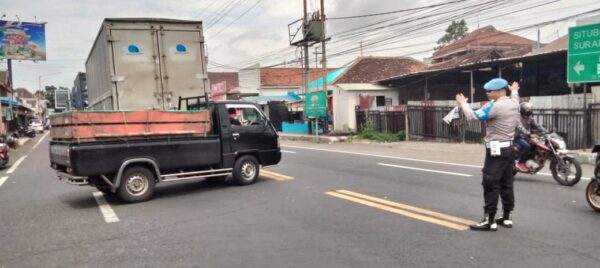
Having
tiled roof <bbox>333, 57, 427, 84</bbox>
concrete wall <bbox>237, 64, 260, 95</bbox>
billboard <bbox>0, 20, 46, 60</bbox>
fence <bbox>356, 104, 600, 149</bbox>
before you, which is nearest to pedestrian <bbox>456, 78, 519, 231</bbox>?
fence <bbox>356, 104, 600, 149</bbox>

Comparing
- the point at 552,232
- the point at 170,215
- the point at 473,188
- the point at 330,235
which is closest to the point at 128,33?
the point at 170,215

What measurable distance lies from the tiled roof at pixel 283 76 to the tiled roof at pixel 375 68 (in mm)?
14767

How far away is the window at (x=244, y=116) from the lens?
32.6 feet

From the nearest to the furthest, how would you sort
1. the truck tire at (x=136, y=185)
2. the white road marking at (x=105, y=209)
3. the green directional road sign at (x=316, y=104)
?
the white road marking at (x=105, y=209), the truck tire at (x=136, y=185), the green directional road sign at (x=316, y=104)

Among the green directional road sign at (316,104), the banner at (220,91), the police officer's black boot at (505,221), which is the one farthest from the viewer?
the banner at (220,91)

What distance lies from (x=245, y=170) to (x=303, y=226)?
158 inches

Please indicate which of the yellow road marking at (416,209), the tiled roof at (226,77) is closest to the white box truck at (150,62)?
the yellow road marking at (416,209)

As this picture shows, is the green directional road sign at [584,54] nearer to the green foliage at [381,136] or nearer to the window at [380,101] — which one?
the green foliage at [381,136]

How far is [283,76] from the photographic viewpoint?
53625 millimetres

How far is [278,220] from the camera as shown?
660 centimetres

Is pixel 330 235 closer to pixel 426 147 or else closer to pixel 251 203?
pixel 251 203

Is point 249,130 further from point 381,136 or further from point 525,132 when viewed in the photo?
point 381,136

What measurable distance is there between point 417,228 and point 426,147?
13089 mm

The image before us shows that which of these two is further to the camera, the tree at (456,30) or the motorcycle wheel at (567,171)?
the tree at (456,30)
